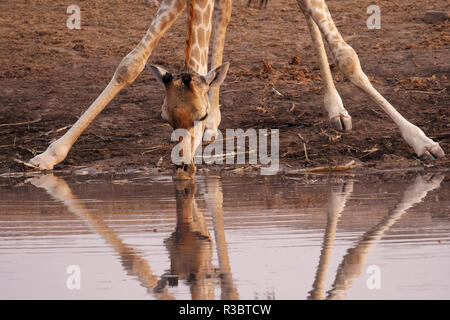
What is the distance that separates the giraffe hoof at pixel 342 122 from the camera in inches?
382

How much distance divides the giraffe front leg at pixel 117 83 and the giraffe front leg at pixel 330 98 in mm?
1347

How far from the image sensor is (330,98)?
1012cm

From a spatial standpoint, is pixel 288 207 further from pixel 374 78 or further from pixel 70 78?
pixel 70 78

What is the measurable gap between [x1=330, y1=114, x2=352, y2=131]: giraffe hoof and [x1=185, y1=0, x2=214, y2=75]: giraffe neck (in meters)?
1.39

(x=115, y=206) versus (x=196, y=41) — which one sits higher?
(x=196, y=41)

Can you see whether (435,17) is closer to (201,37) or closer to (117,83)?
(201,37)

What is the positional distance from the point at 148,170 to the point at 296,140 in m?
1.48

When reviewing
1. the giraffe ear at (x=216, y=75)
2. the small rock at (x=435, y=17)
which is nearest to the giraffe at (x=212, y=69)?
the giraffe ear at (x=216, y=75)

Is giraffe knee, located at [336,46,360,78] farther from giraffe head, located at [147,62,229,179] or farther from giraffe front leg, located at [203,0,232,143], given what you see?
giraffe head, located at [147,62,229,179]

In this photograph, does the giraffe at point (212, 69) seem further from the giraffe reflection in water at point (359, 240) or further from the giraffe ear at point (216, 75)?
the giraffe reflection in water at point (359, 240)

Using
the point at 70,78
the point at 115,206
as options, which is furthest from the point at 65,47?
the point at 115,206
